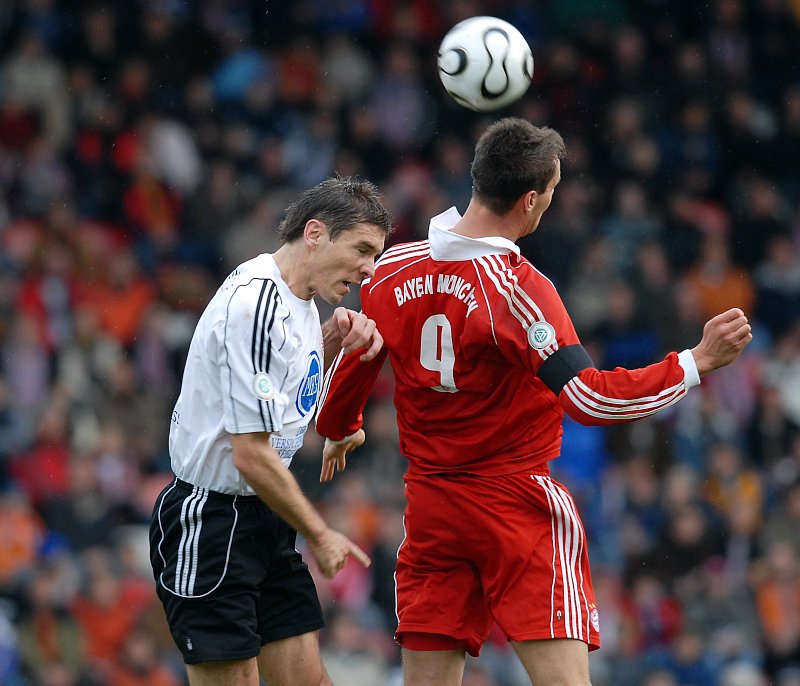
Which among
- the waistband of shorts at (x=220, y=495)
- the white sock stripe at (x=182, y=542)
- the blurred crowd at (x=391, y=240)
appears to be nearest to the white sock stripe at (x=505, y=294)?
the waistband of shorts at (x=220, y=495)

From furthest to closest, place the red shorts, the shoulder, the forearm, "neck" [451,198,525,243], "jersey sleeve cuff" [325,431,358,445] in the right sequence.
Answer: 1. "jersey sleeve cuff" [325,431,358,445]
2. the forearm
3. the shoulder
4. "neck" [451,198,525,243]
5. the red shorts

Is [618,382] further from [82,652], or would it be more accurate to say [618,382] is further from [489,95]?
[82,652]

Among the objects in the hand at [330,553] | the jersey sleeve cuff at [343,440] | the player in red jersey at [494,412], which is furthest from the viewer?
the jersey sleeve cuff at [343,440]

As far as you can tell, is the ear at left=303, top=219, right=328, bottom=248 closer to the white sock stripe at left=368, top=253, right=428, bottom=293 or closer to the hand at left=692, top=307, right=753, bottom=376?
the white sock stripe at left=368, top=253, right=428, bottom=293

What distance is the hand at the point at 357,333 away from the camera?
→ 5.29 meters

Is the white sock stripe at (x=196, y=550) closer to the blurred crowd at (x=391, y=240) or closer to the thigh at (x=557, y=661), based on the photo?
the thigh at (x=557, y=661)

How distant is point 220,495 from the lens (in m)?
5.16

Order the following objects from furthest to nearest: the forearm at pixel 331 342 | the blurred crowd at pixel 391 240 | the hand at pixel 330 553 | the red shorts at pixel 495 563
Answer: the blurred crowd at pixel 391 240 < the forearm at pixel 331 342 < the red shorts at pixel 495 563 < the hand at pixel 330 553

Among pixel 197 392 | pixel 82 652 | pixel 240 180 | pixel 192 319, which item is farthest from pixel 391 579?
pixel 197 392

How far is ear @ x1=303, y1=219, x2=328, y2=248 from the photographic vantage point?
204 inches

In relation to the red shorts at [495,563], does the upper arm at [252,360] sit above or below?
above

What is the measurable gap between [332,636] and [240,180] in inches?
196

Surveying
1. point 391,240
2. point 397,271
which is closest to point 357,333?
point 397,271

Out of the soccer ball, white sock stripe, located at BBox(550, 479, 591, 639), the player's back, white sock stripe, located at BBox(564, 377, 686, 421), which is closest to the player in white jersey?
the player's back
